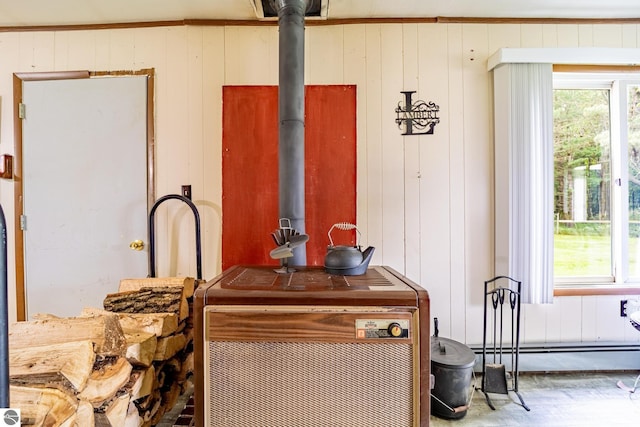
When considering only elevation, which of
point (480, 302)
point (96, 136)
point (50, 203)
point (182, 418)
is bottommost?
point (182, 418)

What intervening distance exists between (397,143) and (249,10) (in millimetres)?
1304

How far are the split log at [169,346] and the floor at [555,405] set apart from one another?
27 centimetres

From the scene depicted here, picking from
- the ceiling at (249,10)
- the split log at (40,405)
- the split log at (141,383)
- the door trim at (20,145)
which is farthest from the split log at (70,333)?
the ceiling at (249,10)

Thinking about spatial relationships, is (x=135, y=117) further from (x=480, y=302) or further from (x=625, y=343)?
(x=625, y=343)

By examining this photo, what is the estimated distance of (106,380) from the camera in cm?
117

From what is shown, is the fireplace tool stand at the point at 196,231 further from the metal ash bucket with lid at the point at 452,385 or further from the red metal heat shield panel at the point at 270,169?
the metal ash bucket with lid at the point at 452,385

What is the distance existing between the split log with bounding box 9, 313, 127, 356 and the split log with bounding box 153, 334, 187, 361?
0.85ft

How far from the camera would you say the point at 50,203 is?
2107 mm

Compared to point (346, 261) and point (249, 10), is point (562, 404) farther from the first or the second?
point (249, 10)

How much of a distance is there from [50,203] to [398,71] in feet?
8.36

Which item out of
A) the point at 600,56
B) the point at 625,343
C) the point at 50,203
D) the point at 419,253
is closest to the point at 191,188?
the point at 50,203

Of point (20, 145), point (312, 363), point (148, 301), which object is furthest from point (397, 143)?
point (20, 145)

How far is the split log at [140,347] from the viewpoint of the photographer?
1321 mm

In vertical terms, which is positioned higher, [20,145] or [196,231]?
[20,145]
